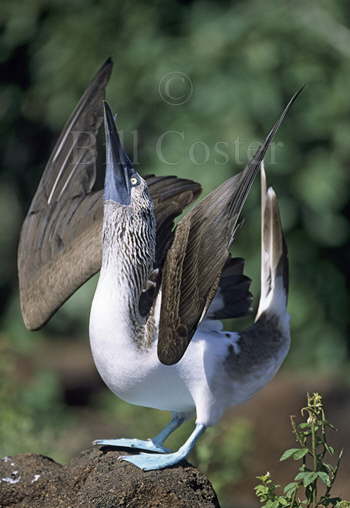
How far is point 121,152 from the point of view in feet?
14.1

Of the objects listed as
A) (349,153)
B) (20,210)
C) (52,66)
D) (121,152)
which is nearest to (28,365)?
(20,210)

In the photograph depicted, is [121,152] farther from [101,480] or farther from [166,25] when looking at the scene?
[166,25]

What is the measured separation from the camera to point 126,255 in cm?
432

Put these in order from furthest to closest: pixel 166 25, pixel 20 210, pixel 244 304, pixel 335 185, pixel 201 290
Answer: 1. pixel 20 210
2. pixel 166 25
3. pixel 335 185
4. pixel 244 304
5. pixel 201 290

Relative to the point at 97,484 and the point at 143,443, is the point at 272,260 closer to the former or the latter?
the point at 143,443

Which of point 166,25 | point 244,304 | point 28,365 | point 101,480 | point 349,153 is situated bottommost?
point 28,365

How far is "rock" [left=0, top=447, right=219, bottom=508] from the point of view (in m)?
4.07

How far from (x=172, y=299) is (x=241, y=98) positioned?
4785 mm

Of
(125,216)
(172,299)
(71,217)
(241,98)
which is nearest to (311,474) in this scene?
(172,299)

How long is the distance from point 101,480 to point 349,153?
513 centimetres

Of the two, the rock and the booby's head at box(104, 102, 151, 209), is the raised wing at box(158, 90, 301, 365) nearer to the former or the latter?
the booby's head at box(104, 102, 151, 209)

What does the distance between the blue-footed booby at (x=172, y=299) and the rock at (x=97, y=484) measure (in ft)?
0.25

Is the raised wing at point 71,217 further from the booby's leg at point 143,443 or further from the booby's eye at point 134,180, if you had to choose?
the booby's leg at point 143,443

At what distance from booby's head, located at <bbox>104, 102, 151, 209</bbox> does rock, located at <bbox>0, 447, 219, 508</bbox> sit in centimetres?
104
